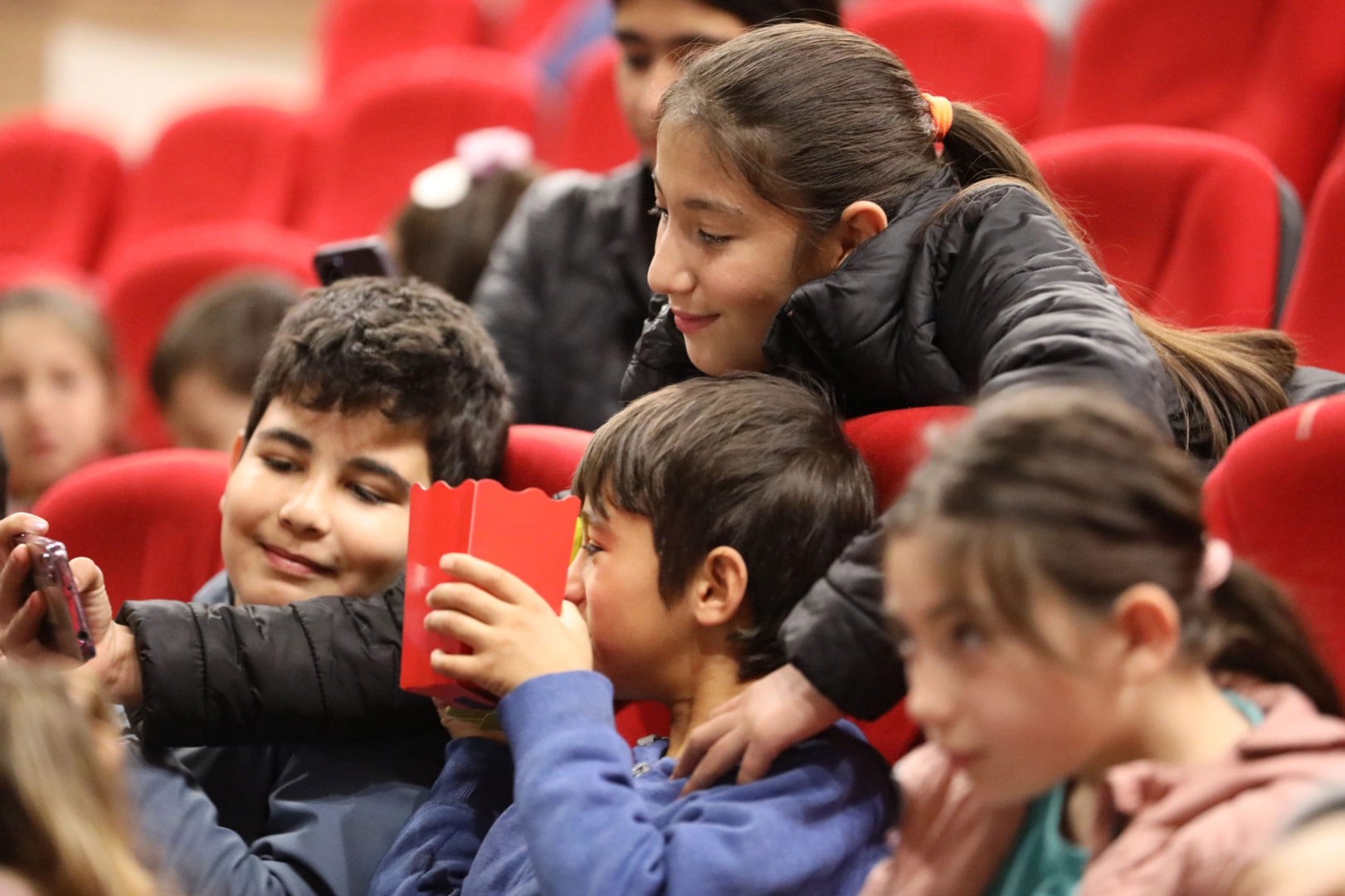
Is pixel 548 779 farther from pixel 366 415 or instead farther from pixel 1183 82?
pixel 1183 82

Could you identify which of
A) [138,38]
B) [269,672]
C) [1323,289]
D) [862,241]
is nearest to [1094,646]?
[862,241]

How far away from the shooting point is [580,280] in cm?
175

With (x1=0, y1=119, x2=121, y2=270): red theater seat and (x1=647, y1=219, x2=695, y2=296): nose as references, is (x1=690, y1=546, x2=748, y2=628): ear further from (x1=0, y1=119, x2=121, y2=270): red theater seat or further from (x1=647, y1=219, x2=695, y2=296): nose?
(x1=0, y1=119, x2=121, y2=270): red theater seat

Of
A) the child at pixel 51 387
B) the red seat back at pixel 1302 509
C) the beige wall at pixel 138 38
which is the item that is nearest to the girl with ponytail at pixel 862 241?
the red seat back at pixel 1302 509

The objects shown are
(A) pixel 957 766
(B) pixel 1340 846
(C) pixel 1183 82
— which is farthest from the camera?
(C) pixel 1183 82

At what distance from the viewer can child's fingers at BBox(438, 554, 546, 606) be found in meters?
0.84

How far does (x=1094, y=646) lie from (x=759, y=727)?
250 mm

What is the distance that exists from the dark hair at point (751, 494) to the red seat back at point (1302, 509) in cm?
22

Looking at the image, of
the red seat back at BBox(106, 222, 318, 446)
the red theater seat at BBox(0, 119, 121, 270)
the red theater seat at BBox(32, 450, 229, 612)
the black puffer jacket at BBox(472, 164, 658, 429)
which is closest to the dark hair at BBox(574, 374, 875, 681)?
the red theater seat at BBox(32, 450, 229, 612)

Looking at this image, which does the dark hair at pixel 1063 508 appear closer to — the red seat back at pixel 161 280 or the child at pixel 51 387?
the child at pixel 51 387

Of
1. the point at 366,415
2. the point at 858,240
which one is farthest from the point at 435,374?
the point at 858,240

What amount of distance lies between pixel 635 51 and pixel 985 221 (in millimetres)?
704

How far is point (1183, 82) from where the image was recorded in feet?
6.21

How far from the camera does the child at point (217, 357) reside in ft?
6.48
